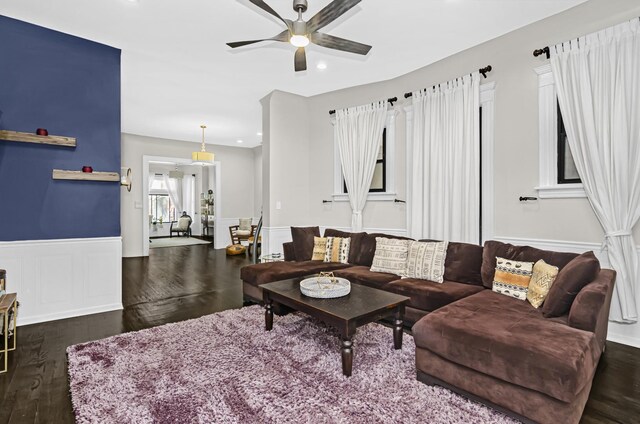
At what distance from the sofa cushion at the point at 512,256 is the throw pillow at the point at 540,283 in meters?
0.16

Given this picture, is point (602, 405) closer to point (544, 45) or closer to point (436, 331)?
point (436, 331)

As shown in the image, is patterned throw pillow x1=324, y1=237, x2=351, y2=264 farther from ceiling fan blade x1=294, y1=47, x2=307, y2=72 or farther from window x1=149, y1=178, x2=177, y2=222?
window x1=149, y1=178, x2=177, y2=222

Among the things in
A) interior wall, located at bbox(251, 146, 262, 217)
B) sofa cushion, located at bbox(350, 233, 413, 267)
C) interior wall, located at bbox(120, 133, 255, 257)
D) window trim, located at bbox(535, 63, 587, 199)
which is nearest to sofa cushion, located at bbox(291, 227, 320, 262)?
sofa cushion, located at bbox(350, 233, 413, 267)

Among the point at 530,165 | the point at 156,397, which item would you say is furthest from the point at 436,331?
the point at 530,165

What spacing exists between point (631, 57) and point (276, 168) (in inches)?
166

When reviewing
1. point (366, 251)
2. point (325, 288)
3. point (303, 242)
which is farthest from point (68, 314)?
point (366, 251)

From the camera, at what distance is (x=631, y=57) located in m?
2.67

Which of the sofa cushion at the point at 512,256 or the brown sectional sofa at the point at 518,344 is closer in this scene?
the brown sectional sofa at the point at 518,344

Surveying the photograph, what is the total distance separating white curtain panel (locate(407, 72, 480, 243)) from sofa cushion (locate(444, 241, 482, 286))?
379 mm

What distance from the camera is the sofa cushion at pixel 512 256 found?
271cm

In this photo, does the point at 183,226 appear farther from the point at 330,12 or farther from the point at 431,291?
the point at 330,12

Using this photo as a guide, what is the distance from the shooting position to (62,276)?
11.6 feet

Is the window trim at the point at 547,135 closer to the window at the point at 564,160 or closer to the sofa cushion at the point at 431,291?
the window at the point at 564,160

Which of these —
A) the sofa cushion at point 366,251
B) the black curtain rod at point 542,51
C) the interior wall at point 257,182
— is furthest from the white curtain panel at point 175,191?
the black curtain rod at point 542,51
